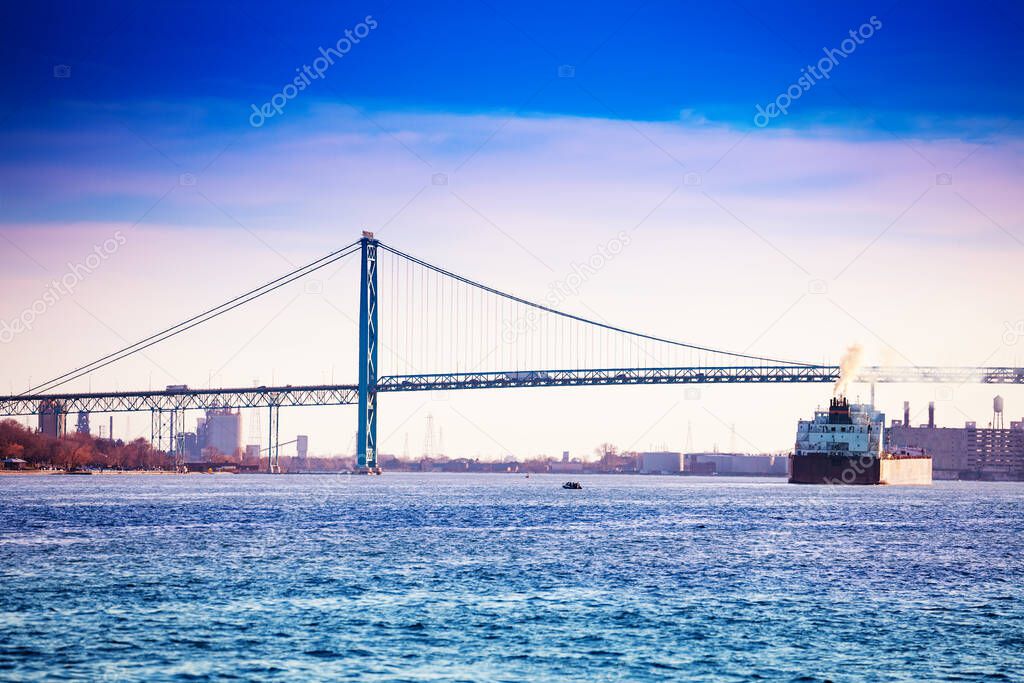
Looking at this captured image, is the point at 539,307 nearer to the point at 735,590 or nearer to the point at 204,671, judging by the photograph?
the point at 735,590

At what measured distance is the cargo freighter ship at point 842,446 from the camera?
402 ft

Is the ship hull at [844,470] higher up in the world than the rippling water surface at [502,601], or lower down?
lower down

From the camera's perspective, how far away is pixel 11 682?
22047 mm

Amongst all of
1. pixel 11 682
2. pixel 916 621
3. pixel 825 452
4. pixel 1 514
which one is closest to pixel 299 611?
pixel 11 682

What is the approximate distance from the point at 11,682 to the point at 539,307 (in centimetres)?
12088

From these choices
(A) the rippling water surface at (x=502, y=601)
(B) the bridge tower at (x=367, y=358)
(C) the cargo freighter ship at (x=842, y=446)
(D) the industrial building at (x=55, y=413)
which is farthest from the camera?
(D) the industrial building at (x=55, y=413)

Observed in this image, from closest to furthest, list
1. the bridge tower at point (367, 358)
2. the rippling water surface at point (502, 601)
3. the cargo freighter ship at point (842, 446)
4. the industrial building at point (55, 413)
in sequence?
the rippling water surface at point (502, 601)
the cargo freighter ship at point (842, 446)
the bridge tower at point (367, 358)
the industrial building at point (55, 413)

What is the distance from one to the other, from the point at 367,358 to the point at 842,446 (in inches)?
1935

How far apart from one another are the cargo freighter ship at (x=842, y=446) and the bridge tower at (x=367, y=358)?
1720 inches

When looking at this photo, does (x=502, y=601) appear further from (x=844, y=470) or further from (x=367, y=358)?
(x=367, y=358)

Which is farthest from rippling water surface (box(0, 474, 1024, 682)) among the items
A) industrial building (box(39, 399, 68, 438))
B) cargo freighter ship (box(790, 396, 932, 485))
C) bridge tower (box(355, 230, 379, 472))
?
industrial building (box(39, 399, 68, 438))


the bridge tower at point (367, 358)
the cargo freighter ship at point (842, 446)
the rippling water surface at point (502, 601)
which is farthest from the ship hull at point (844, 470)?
the rippling water surface at point (502, 601)

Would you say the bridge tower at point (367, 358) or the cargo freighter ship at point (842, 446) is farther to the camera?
the bridge tower at point (367, 358)

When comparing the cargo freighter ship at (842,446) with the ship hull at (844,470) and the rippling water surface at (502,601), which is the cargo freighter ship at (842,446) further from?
the rippling water surface at (502,601)
